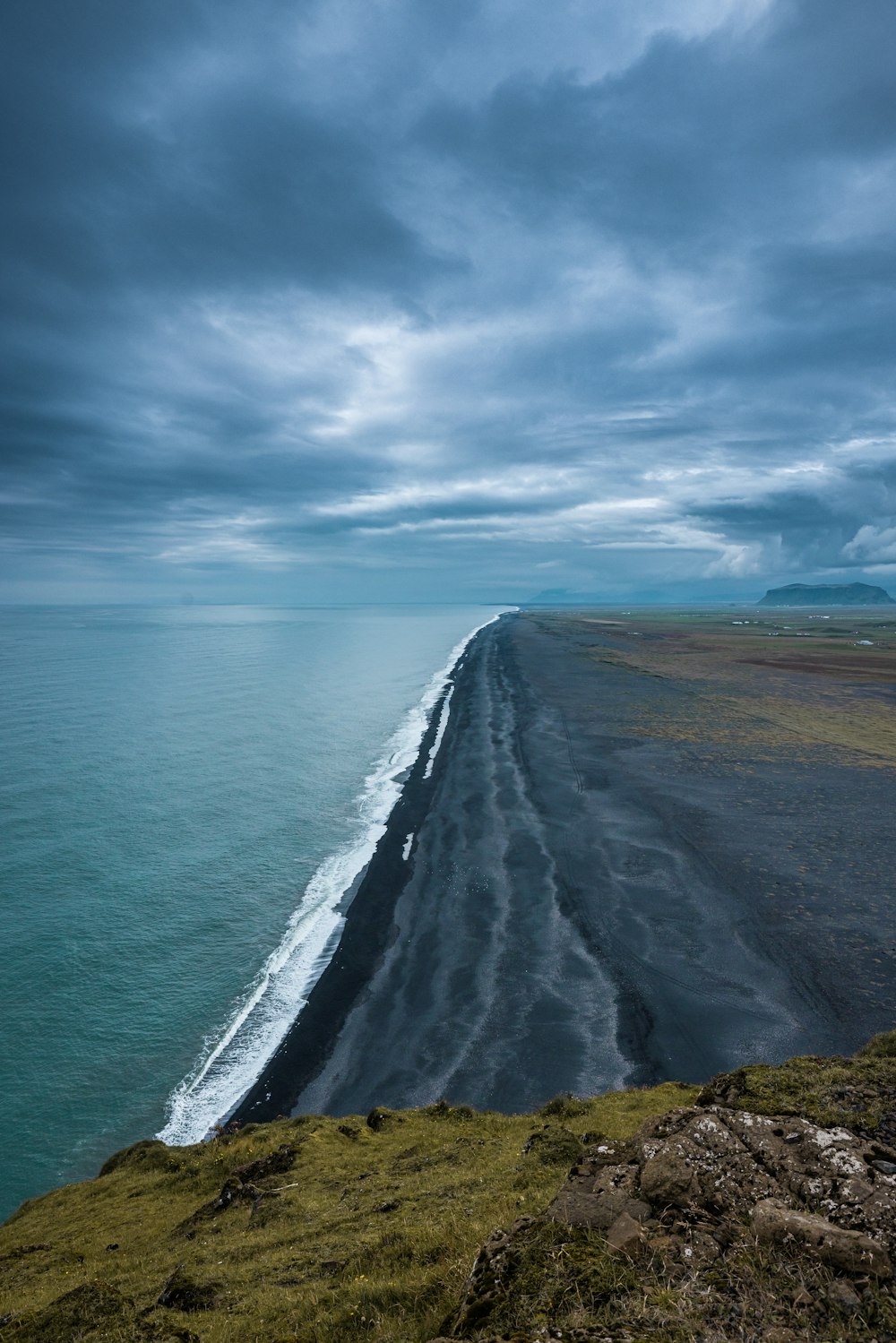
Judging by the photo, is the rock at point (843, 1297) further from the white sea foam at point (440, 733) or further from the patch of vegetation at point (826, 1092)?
the white sea foam at point (440, 733)

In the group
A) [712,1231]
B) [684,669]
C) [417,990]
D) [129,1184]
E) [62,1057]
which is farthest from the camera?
[684,669]

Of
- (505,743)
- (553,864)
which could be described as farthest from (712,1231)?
(505,743)

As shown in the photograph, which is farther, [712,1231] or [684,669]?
[684,669]

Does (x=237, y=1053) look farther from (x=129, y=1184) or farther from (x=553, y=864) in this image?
(x=553, y=864)

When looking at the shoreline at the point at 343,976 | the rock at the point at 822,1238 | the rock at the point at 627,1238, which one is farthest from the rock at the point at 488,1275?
the shoreline at the point at 343,976

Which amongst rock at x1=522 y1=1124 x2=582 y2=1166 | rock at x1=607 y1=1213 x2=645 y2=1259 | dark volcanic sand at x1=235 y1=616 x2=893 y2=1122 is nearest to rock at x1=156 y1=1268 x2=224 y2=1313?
rock at x1=522 y1=1124 x2=582 y2=1166

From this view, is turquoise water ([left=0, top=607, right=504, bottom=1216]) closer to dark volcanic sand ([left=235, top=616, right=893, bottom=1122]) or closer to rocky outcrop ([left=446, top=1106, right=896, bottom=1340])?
dark volcanic sand ([left=235, top=616, right=893, bottom=1122])
